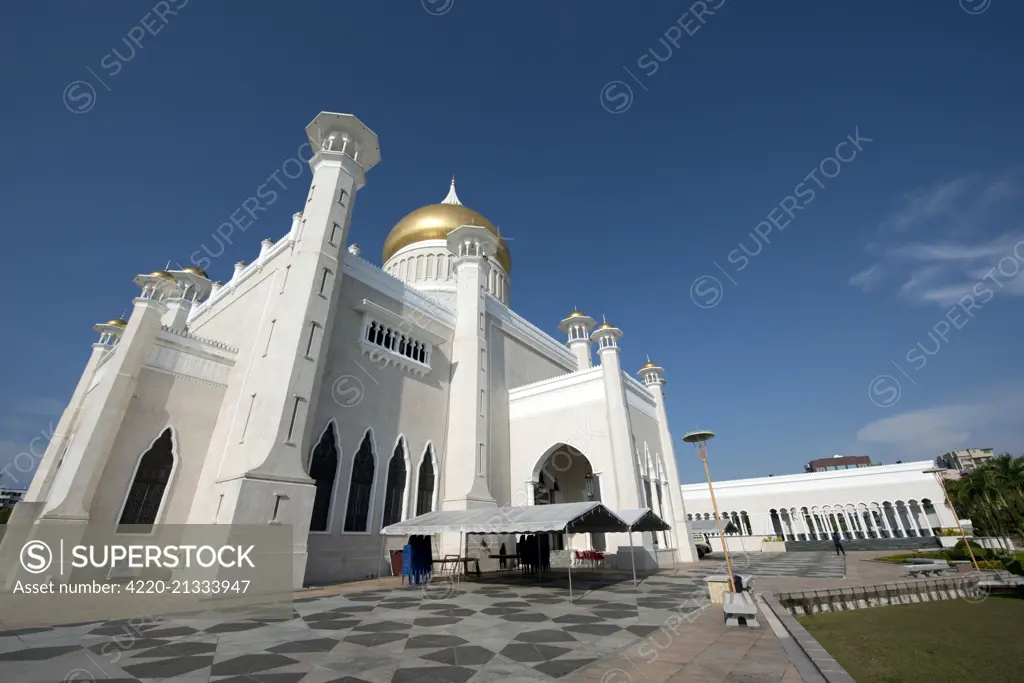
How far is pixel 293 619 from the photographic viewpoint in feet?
24.4

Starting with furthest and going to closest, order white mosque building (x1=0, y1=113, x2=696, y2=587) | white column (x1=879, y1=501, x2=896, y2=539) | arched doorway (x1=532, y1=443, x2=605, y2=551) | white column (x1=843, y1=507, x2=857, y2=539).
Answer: white column (x1=843, y1=507, x2=857, y2=539), white column (x1=879, y1=501, x2=896, y2=539), arched doorway (x1=532, y1=443, x2=605, y2=551), white mosque building (x1=0, y1=113, x2=696, y2=587)

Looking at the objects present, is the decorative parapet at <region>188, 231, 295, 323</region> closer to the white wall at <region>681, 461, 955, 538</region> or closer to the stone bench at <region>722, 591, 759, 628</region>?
the stone bench at <region>722, 591, 759, 628</region>

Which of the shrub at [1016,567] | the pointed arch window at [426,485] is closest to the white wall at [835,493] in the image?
the shrub at [1016,567]

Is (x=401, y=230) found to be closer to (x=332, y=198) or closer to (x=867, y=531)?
(x=332, y=198)

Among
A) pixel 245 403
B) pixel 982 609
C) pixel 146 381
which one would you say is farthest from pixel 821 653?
pixel 146 381

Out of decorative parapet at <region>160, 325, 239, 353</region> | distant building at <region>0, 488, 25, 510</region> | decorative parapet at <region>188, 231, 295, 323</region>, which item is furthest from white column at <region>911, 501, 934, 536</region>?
distant building at <region>0, 488, 25, 510</region>

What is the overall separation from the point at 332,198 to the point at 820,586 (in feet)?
56.0

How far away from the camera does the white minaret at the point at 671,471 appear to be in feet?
70.7

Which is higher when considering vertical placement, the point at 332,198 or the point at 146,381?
the point at 332,198

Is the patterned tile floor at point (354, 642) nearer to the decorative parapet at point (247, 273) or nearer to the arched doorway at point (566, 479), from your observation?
the decorative parapet at point (247, 273)

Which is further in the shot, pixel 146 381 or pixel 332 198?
pixel 332 198

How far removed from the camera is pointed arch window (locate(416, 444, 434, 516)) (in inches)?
664

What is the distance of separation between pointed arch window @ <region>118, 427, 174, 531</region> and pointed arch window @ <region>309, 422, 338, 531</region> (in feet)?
13.2

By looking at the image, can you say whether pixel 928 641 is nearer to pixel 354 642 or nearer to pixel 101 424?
pixel 354 642
